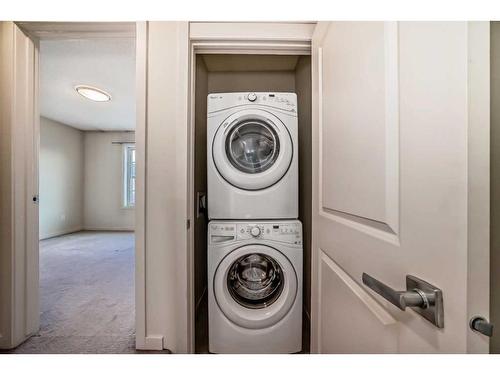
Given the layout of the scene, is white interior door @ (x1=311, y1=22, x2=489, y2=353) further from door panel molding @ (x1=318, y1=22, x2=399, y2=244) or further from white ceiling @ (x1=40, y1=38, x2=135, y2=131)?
white ceiling @ (x1=40, y1=38, x2=135, y2=131)

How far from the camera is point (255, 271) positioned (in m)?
1.45

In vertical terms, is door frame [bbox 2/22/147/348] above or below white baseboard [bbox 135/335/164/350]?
above

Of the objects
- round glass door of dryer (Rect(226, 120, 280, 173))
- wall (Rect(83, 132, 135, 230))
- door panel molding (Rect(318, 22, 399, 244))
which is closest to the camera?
door panel molding (Rect(318, 22, 399, 244))

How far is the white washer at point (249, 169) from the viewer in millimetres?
1375

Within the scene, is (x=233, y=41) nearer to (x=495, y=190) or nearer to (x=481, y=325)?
(x=495, y=190)

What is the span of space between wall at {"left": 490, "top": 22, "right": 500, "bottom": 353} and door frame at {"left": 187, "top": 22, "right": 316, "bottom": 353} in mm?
1044

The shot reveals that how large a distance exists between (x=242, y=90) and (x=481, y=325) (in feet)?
6.83

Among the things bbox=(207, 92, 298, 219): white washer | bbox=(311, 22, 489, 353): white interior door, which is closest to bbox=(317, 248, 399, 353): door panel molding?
bbox=(311, 22, 489, 353): white interior door

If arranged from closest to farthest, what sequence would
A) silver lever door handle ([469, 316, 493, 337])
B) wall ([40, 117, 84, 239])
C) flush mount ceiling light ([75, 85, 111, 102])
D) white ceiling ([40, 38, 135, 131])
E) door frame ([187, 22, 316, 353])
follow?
silver lever door handle ([469, 316, 493, 337]) < door frame ([187, 22, 316, 353]) < white ceiling ([40, 38, 135, 131]) < flush mount ceiling light ([75, 85, 111, 102]) < wall ([40, 117, 84, 239])

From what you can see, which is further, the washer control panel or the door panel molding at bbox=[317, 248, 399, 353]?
the washer control panel

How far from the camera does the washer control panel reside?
132 cm

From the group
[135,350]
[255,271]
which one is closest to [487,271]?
[255,271]
